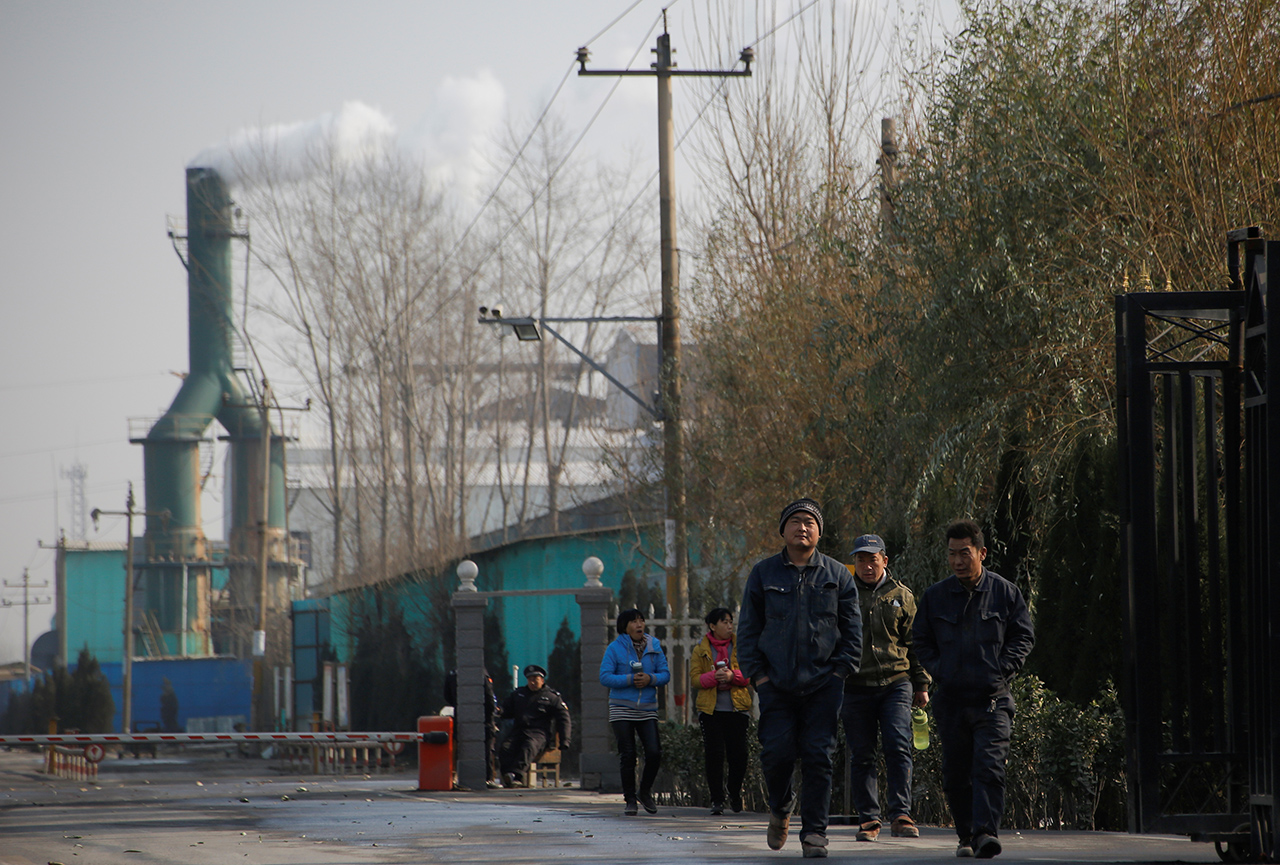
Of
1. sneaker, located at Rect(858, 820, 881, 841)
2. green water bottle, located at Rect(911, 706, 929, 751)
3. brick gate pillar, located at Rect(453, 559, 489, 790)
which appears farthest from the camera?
brick gate pillar, located at Rect(453, 559, 489, 790)

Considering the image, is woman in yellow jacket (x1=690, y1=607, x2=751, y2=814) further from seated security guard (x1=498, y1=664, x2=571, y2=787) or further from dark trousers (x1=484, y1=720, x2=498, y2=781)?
seated security guard (x1=498, y1=664, x2=571, y2=787)

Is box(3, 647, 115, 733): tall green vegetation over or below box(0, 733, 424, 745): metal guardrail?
below

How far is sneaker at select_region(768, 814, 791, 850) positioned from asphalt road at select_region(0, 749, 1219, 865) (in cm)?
11

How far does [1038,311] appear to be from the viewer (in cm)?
1297

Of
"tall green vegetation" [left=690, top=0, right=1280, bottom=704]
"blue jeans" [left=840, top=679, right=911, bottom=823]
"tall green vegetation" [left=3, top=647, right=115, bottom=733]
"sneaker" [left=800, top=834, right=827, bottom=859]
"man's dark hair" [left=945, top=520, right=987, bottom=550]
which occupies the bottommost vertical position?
"tall green vegetation" [left=3, top=647, right=115, bottom=733]

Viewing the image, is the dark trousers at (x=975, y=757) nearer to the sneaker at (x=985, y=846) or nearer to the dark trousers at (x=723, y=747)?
the sneaker at (x=985, y=846)

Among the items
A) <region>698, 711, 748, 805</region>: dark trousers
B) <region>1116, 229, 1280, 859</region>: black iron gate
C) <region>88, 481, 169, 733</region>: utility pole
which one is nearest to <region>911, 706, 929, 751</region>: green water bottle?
<region>1116, 229, 1280, 859</region>: black iron gate

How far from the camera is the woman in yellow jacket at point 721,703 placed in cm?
1233

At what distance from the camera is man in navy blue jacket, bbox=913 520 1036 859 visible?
314 inches

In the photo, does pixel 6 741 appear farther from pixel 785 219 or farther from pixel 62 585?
pixel 62 585

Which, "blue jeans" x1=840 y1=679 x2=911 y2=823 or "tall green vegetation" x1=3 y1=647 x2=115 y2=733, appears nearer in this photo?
"blue jeans" x1=840 y1=679 x2=911 y2=823

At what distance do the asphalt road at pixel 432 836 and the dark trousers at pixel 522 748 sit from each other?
2.16 meters

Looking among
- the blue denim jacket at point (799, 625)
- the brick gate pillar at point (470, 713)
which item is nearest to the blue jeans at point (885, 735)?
the blue denim jacket at point (799, 625)

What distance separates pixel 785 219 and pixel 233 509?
44.3 m
